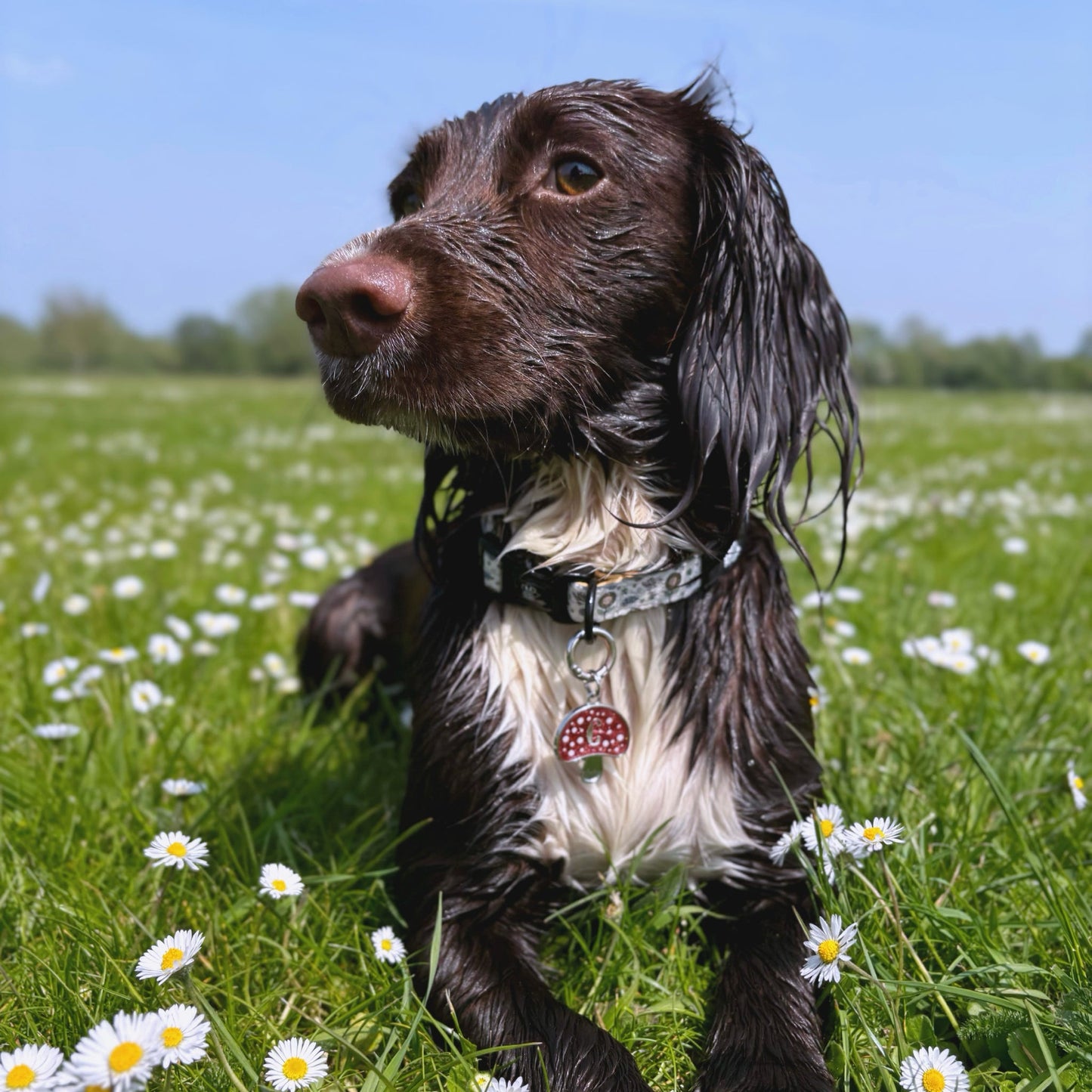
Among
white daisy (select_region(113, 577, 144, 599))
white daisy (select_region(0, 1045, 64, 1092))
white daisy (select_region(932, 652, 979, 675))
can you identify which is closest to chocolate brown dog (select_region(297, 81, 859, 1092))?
white daisy (select_region(0, 1045, 64, 1092))

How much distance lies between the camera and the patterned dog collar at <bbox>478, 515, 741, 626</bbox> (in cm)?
226

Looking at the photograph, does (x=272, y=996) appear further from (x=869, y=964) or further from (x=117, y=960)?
(x=869, y=964)

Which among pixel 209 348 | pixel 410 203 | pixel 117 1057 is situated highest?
pixel 410 203

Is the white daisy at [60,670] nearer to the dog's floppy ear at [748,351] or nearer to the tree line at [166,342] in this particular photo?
the dog's floppy ear at [748,351]

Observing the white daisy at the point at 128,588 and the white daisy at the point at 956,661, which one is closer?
the white daisy at the point at 956,661

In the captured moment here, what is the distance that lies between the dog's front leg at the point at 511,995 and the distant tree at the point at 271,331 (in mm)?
52643

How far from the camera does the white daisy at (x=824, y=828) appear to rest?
6.69 feet

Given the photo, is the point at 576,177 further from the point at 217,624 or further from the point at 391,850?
the point at 217,624

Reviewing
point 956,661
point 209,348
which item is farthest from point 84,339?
point 956,661

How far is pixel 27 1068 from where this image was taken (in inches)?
58.6

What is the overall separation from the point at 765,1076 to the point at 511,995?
0.50m

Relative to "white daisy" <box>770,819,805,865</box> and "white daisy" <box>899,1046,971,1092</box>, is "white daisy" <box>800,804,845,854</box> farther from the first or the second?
Result: "white daisy" <box>899,1046,971,1092</box>

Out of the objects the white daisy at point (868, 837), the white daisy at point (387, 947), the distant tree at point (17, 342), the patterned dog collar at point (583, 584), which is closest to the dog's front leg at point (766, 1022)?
the white daisy at point (868, 837)

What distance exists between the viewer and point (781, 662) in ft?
8.01
